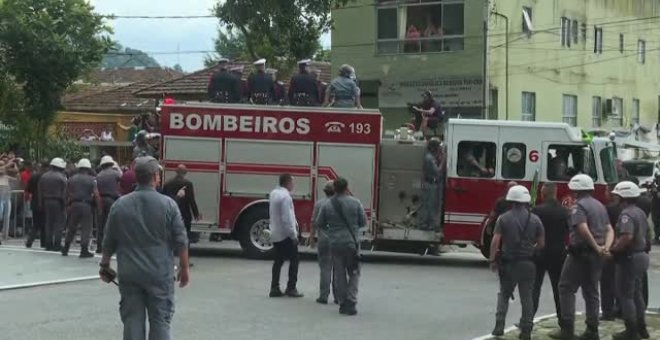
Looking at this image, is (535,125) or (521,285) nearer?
(521,285)

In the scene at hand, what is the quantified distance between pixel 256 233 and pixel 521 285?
8660mm

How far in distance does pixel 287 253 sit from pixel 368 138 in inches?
207

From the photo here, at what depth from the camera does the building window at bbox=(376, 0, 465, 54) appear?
33625 mm

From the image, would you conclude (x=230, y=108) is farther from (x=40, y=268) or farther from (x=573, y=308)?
(x=573, y=308)

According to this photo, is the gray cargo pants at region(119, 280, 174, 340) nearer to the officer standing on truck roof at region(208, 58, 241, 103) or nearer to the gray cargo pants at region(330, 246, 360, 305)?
the gray cargo pants at region(330, 246, 360, 305)

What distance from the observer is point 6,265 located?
51.4 feet

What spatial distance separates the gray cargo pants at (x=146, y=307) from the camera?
7.32 meters

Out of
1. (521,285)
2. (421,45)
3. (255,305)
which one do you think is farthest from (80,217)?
(421,45)

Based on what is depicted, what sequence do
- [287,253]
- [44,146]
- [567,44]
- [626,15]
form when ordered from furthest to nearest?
[626,15] < [567,44] < [44,146] < [287,253]

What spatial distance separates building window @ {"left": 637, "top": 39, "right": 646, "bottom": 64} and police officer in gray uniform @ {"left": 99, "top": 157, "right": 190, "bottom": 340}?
4019cm

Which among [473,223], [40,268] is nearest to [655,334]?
[473,223]

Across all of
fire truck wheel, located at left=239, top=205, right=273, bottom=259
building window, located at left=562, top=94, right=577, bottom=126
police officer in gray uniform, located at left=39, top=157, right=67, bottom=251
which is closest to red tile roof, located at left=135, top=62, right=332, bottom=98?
building window, located at left=562, top=94, right=577, bottom=126

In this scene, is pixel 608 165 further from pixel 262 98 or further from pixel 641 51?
pixel 641 51

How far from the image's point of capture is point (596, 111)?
4072 centimetres
